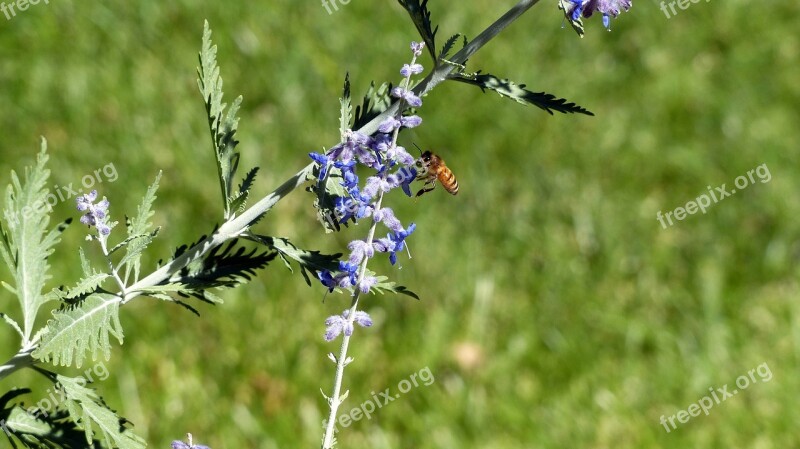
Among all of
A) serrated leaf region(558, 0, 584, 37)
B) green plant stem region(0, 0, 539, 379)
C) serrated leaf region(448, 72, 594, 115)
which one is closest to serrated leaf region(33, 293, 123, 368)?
green plant stem region(0, 0, 539, 379)

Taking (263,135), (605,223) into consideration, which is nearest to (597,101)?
(605,223)

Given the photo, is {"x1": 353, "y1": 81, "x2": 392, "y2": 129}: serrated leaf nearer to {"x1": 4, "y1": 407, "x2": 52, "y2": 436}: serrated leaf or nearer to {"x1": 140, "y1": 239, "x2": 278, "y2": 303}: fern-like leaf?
{"x1": 140, "y1": 239, "x2": 278, "y2": 303}: fern-like leaf

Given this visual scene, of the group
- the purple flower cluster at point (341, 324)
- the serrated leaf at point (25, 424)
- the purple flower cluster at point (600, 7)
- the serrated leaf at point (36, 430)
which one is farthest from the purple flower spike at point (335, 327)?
the serrated leaf at point (25, 424)

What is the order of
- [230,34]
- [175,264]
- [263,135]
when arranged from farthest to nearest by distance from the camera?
1. [230,34]
2. [263,135]
3. [175,264]

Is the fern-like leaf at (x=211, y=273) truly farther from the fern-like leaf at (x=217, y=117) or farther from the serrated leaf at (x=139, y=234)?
the fern-like leaf at (x=217, y=117)

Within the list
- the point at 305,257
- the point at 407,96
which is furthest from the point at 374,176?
the point at 305,257

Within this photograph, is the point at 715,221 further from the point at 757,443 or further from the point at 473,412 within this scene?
the point at 473,412
